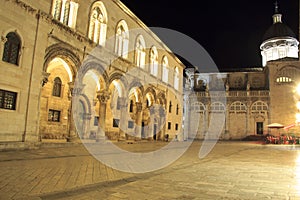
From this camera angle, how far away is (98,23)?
18.5 metres

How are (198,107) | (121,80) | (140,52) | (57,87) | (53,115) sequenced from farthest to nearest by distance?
(198,107)
(140,52)
(121,80)
(57,87)
(53,115)

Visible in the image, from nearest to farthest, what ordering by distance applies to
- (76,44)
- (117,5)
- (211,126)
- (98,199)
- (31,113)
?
(98,199)
(31,113)
(76,44)
(117,5)
(211,126)

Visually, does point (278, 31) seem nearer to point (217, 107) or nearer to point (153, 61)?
point (217, 107)

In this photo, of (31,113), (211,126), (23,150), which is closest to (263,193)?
(23,150)

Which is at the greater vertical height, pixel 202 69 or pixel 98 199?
pixel 202 69

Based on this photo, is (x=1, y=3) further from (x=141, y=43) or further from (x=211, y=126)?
(x=211, y=126)

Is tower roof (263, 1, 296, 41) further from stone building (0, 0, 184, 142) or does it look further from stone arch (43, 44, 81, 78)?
stone arch (43, 44, 81, 78)

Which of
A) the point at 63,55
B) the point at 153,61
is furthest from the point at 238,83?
the point at 63,55

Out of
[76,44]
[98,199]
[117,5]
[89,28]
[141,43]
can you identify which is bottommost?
[98,199]

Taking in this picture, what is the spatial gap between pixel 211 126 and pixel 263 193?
4190 cm

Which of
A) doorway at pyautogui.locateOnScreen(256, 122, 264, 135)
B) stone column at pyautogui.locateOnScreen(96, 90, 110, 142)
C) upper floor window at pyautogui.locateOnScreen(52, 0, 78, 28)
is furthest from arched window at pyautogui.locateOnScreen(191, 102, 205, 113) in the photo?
upper floor window at pyautogui.locateOnScreen(52, 0, 78, 28)

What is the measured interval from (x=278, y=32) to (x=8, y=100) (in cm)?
5276

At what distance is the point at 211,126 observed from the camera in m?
46.0

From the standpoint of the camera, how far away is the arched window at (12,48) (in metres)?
11.5
